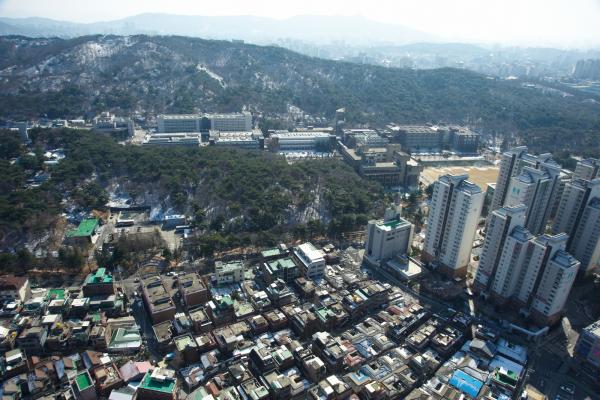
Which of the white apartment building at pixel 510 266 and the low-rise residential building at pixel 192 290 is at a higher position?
the white apartment building at pixel 510 266

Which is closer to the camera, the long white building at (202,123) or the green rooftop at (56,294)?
the green rooftop at (56,294)

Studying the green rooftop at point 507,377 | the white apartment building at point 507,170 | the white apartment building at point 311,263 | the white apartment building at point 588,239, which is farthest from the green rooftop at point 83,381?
the white apartment building at point 588,239

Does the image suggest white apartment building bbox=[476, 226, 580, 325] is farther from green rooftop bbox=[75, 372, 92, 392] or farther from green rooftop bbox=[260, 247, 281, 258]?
green rooftop bbox=[75, 372, 92, 392]

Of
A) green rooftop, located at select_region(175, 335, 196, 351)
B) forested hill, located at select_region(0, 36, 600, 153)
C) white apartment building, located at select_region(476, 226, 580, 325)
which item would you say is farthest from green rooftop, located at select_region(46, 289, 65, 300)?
forested hill, located at select_region(0, 36, 600, 153)

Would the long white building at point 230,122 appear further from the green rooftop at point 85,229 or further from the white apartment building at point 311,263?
the white apartment building at point 311,263

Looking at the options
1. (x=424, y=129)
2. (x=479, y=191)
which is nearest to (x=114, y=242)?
(x=479, y=191)

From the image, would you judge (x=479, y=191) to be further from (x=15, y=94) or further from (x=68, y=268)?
(x=15, y=94)
